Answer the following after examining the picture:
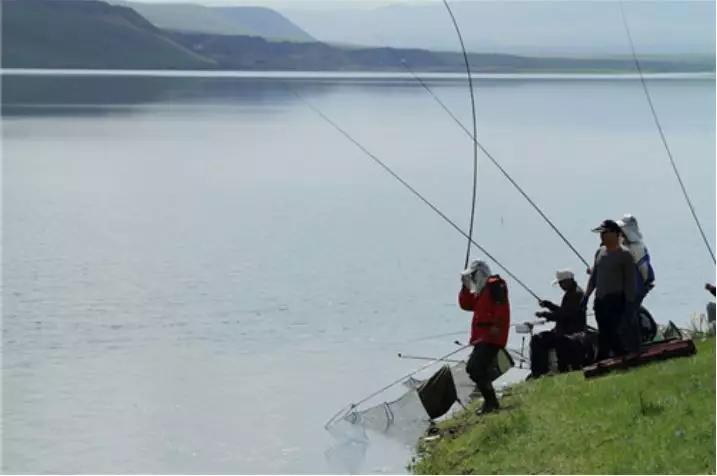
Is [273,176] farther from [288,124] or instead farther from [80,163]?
[288,124]

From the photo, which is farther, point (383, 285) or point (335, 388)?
point (383, 285)

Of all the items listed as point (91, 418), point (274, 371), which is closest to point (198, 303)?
point (274, 371)

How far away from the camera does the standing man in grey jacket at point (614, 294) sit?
13711 mm

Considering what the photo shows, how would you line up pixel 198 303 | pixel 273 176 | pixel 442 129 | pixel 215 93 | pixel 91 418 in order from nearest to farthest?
1. pixel 91 418
2. pixel 198 303
3. pixel 273 176
4. pixel 442 129
5. pixel 215 93

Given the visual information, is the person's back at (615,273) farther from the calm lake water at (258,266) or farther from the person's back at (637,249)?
the calm lake water at (258,266)

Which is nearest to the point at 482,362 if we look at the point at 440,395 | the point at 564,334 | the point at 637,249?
the point at 564,334

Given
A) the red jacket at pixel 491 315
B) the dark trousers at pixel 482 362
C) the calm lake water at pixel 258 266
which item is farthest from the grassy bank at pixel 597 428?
the calm lake water at pixel 258 266

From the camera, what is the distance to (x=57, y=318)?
22172 millimetres

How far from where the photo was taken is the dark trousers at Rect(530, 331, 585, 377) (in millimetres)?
14867

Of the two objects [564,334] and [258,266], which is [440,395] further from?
[258,266]

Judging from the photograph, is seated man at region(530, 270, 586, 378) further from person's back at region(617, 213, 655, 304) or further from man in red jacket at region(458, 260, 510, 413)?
man in red jacket at region(458, 260, 510, 413)

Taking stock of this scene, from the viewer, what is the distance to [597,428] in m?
11.8

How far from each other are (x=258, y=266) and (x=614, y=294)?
1421 cm

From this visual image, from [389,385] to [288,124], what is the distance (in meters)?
54.6
